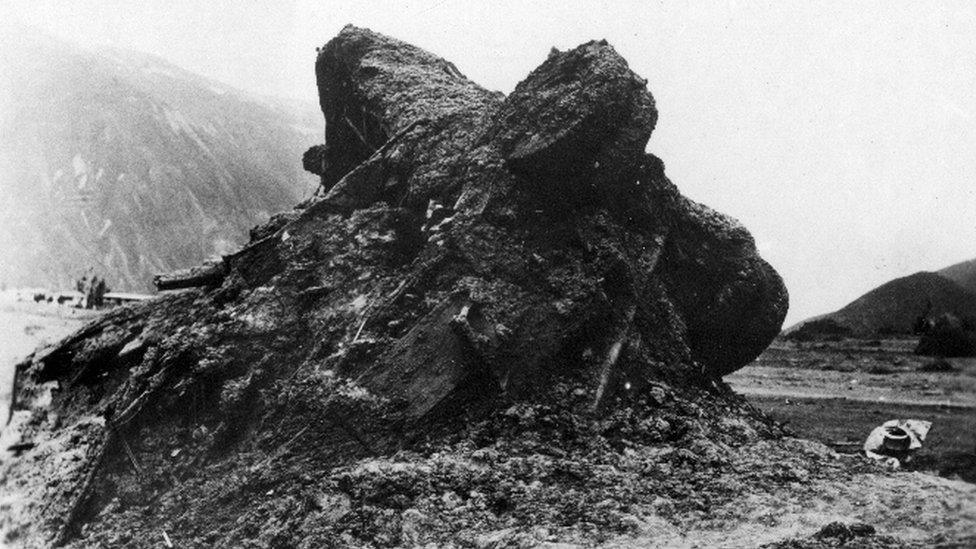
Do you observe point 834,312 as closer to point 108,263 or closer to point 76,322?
point 76,322

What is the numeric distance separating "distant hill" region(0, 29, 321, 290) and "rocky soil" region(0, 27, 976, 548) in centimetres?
3630

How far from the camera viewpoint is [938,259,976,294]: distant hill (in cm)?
2063

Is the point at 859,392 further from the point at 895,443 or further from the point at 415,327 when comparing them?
the point at 415,327

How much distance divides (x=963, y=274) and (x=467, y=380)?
83.0ft

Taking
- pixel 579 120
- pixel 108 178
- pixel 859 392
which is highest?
pixel 108 178

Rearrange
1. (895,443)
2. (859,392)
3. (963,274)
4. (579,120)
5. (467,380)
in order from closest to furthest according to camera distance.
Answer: (467,380), (579,120), (895,443), (859,392), (963,274)

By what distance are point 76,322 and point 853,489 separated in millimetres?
17888

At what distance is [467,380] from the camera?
633 cm

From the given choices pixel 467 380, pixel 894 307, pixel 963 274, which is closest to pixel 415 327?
pixel 467 380

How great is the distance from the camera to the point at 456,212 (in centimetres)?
725

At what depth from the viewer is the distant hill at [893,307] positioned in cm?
2222

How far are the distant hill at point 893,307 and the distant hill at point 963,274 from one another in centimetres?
28

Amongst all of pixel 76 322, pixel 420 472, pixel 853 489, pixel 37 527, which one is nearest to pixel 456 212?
pixel 420 472

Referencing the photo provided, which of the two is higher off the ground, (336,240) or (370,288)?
(336,240)
